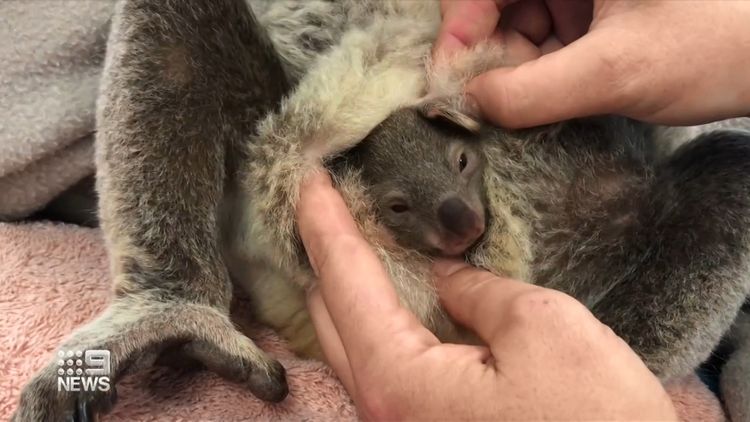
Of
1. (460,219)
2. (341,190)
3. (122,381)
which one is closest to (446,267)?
(460,219)

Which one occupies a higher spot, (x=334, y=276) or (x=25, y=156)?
(x=334, y=276)

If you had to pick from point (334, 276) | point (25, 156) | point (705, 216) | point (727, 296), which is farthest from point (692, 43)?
point (25, 156)

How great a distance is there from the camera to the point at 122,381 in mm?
1288

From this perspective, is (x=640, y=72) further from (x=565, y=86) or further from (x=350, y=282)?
(x=350, y=282)

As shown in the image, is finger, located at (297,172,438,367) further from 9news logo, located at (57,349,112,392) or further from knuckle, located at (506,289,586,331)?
9news logo, located at (57,349,112,392)

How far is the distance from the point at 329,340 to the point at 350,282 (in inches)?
8.0

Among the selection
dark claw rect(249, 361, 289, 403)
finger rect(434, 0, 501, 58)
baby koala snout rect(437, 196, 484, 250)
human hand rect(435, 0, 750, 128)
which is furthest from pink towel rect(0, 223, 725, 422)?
finger rect(434, 0, 501, 58)

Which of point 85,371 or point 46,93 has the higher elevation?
point 46,93

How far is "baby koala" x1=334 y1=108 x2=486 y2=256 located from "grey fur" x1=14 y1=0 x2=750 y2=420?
0.02 meters

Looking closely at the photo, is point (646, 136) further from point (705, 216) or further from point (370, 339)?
point (370, 339)

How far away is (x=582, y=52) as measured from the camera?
1.28 meters

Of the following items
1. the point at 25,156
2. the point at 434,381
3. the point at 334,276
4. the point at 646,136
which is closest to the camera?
the point at 434,381

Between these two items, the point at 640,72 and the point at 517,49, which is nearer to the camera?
the point at 640,72

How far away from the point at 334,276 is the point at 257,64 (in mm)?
539
